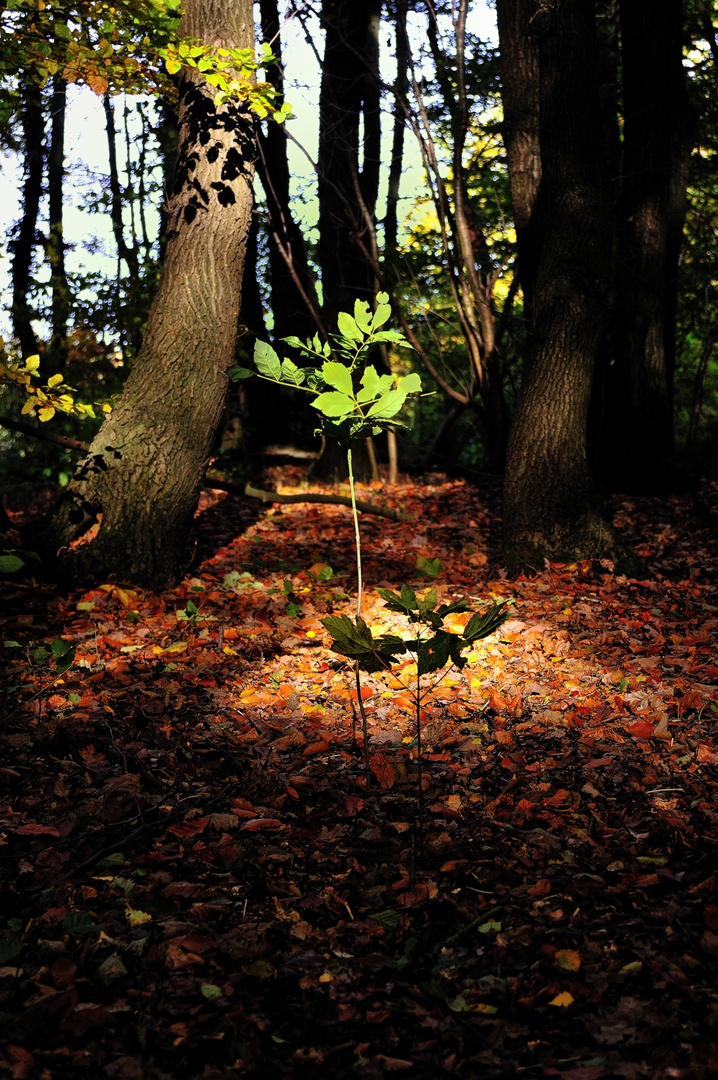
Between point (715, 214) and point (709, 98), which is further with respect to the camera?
point (715, 214)

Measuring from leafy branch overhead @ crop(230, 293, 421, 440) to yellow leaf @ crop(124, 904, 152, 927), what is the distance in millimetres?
1531

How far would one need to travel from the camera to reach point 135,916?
1.98 m

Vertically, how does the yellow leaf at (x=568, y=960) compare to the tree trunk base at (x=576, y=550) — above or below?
below

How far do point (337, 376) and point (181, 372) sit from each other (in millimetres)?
2369

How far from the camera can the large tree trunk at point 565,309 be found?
5.10 meters

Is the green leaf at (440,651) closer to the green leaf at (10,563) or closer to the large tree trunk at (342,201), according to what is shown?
the green leaf at (10,563)

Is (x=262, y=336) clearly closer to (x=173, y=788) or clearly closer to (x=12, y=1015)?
(x=173, y=788)

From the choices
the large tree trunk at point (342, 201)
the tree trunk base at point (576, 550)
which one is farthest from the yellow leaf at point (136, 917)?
the large tree trunk at point (342, 201)

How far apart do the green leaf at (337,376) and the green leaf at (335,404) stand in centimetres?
3

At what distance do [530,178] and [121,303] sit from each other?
4.54 m

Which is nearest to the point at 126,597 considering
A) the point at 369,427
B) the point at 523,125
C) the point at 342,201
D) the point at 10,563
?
the point at 10,563

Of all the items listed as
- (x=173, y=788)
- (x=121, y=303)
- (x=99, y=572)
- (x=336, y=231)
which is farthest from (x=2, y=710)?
(x=336, y=231)

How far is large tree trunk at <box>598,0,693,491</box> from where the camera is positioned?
728 centimetres

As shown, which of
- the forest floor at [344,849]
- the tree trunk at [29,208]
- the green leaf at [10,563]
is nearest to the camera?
the forest floor at [344,849]
